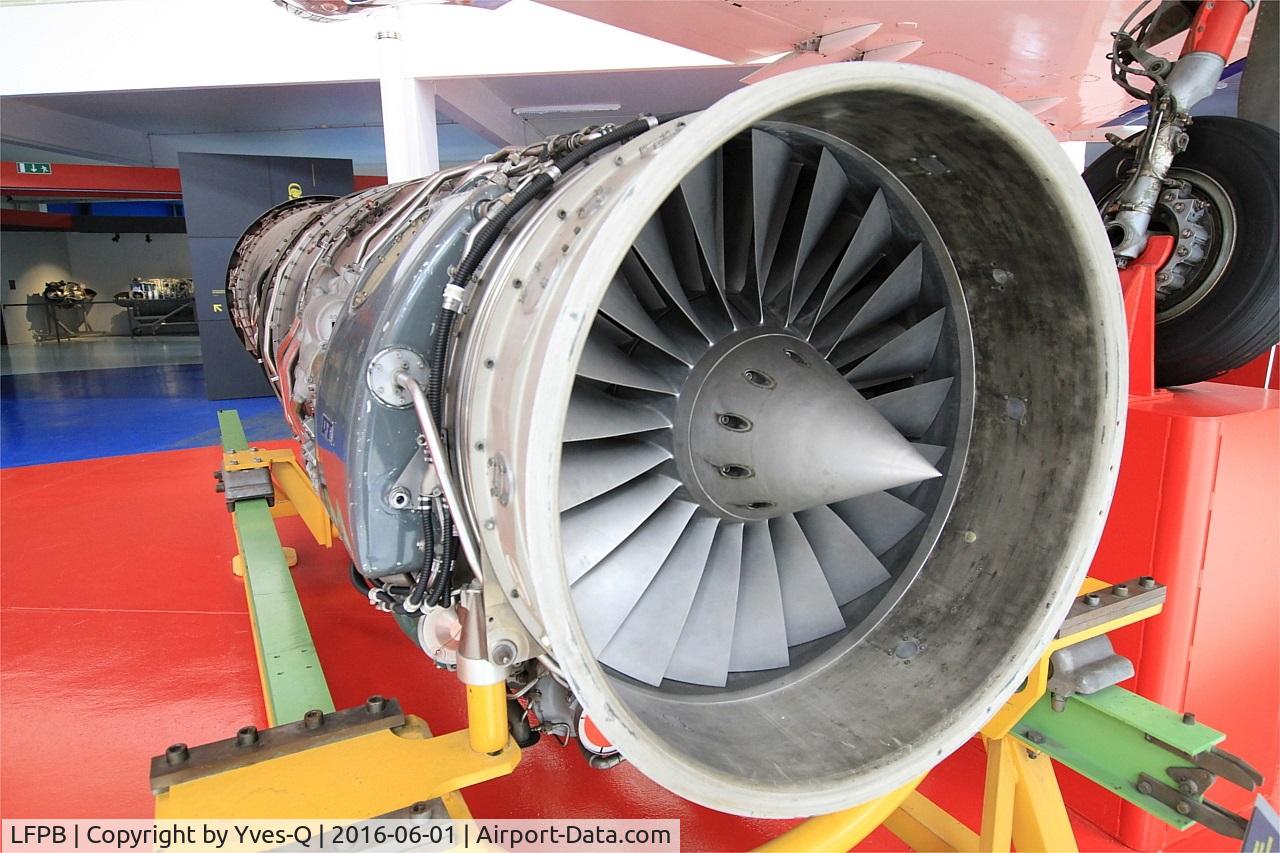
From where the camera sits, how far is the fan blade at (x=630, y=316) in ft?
4.57

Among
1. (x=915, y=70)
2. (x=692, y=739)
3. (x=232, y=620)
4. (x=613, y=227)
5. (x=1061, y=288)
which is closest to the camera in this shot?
(x=613, y=227)

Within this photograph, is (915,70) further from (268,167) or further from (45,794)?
(268,167)

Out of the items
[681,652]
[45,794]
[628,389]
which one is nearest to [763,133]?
[628,389]

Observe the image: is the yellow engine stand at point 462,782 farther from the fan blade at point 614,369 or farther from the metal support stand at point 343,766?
the fan blade at point 614,369

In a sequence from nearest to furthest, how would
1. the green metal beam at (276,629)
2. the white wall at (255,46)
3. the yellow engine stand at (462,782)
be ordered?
the yellow engine stand at (462,782), the green metal beam at (276,629), the white wall at (255,46)

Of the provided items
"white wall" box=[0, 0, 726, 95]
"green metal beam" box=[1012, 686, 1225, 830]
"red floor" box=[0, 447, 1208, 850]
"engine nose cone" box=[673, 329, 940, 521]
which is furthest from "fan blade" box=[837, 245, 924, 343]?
"white wall" box=[0, 0, 726, 95]

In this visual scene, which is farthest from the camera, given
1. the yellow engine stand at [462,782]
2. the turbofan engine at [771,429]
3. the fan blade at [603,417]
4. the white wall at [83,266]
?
the white wall at [83,266]

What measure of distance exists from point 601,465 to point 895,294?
2.37 feet

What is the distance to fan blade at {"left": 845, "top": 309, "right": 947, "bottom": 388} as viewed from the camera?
62.3 inches

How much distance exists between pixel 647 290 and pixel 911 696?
0.96 metres

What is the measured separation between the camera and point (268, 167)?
9.83 meters

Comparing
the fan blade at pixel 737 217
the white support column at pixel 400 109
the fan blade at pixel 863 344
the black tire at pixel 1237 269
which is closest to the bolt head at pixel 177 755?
the fan blade at pixel 737 217

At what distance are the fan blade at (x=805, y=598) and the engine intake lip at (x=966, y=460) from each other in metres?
0.07

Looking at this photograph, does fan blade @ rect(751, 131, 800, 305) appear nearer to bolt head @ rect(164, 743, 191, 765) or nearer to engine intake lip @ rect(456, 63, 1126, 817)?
A: engine intake lip @ rect(456, 63, 1126, 817)
